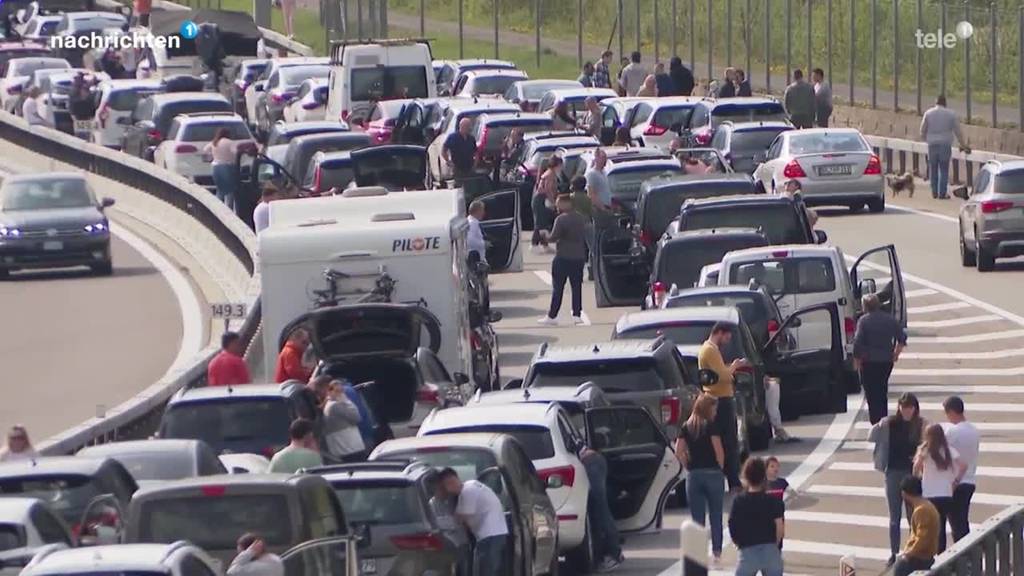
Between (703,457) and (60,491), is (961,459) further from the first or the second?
(60,491)

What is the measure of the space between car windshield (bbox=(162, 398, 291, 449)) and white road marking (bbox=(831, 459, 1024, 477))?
5.43m

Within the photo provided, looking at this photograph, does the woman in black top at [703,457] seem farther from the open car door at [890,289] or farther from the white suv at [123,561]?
the open car door at [890,289]

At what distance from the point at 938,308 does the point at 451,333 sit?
1120cm

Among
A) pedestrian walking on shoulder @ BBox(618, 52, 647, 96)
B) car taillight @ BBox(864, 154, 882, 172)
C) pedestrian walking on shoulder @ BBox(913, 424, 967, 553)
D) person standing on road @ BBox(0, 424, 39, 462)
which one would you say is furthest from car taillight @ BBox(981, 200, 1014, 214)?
pedestrian walking on shoulder @ BBox(618, 52, 647, 96)

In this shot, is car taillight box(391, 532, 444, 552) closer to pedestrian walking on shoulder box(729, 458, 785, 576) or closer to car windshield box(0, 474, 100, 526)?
pedestrian walking on shoulder box(729, 458, 785, 576)

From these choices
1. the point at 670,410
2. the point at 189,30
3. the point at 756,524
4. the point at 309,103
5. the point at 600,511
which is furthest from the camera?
the point at 189,30

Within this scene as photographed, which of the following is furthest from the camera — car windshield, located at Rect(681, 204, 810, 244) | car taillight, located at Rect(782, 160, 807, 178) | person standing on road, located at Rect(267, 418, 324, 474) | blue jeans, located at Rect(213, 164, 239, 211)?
blue jeans, located at Rect(213, 164, 239, 211)

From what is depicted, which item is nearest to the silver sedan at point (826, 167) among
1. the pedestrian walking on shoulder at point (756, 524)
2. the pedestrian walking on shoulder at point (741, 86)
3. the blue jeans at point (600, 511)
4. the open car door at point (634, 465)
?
the pedestrian walking on shoulder at point (741, 86)

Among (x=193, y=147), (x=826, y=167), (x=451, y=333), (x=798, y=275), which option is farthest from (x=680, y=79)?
(x=451, y=333)

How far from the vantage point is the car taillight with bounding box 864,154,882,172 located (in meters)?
42.7

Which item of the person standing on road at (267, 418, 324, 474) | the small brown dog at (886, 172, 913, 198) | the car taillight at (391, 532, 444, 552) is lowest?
the small brown dog at (886, 172, 913, 198)

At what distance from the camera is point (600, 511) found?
19.8 meters

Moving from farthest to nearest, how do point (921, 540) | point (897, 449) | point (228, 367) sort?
point (228, 367) → point (897, 449) → point (921, 540)

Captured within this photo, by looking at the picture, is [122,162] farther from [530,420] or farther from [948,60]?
[530,420]
